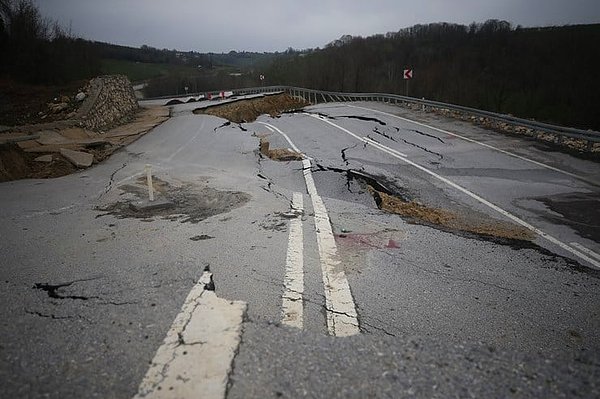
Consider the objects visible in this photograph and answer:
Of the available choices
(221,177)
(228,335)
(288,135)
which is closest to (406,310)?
(228,335)

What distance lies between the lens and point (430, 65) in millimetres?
66062

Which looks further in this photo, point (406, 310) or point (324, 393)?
point (406, 310)

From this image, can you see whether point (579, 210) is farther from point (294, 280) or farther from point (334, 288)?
point (294, 280)

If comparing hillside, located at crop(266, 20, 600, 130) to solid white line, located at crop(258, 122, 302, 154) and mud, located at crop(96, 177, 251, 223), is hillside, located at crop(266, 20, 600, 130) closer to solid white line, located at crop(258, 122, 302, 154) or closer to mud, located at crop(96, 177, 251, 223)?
solid white line, located at crop(258, 122, 302, 154)

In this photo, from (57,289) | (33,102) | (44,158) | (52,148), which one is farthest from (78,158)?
(33,102)

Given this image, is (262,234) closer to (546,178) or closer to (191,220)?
(191,220)

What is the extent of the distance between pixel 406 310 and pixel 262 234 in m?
2.48

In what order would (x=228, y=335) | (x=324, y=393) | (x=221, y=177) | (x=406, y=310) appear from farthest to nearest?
(x=221, y=177)
(x=406, y=310)
(x=228, y=335)
(x=324, y=393)

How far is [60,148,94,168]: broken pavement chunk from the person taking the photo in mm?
10430

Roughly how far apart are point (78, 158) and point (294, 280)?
381 inches

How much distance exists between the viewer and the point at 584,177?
9.29 meters

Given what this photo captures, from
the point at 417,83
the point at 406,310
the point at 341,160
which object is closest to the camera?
the point at 406,310

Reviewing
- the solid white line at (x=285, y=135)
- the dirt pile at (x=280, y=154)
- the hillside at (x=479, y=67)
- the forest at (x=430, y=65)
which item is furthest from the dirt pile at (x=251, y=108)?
the hillside at (x=479, y=67)

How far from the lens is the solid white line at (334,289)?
3035mm
